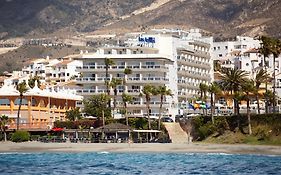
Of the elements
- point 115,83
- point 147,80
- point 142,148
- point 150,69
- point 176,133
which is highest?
point 150,69

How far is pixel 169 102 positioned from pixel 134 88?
6528 mm

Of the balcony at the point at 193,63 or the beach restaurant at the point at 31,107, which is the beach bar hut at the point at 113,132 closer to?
the beach restaurant at the point at 31,107

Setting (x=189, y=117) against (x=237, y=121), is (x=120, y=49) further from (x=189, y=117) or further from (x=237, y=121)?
(x=237, y=121)

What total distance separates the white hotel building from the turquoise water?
140 feet

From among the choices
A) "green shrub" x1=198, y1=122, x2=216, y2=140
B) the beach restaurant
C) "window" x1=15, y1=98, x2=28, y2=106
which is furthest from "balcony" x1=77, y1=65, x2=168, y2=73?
"green shrub" x1=198, y1=122, x2=216, y2=140

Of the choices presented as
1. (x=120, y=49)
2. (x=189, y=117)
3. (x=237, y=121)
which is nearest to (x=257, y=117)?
(x=237, y=121)

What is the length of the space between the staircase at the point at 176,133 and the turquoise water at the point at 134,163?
20.4 meters

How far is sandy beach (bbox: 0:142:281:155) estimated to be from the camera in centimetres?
9062

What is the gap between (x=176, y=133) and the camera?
112 m

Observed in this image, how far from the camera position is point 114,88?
426 ft

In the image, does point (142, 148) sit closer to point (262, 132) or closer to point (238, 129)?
point (238, 129)

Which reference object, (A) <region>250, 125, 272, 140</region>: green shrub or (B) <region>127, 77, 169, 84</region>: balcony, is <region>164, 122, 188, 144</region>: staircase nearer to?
(A) <region>250, 125, 272, 140</region>: green shrub

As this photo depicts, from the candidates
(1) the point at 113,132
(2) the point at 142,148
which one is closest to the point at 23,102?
(1) the point at 113,132

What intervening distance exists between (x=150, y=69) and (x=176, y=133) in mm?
25417
